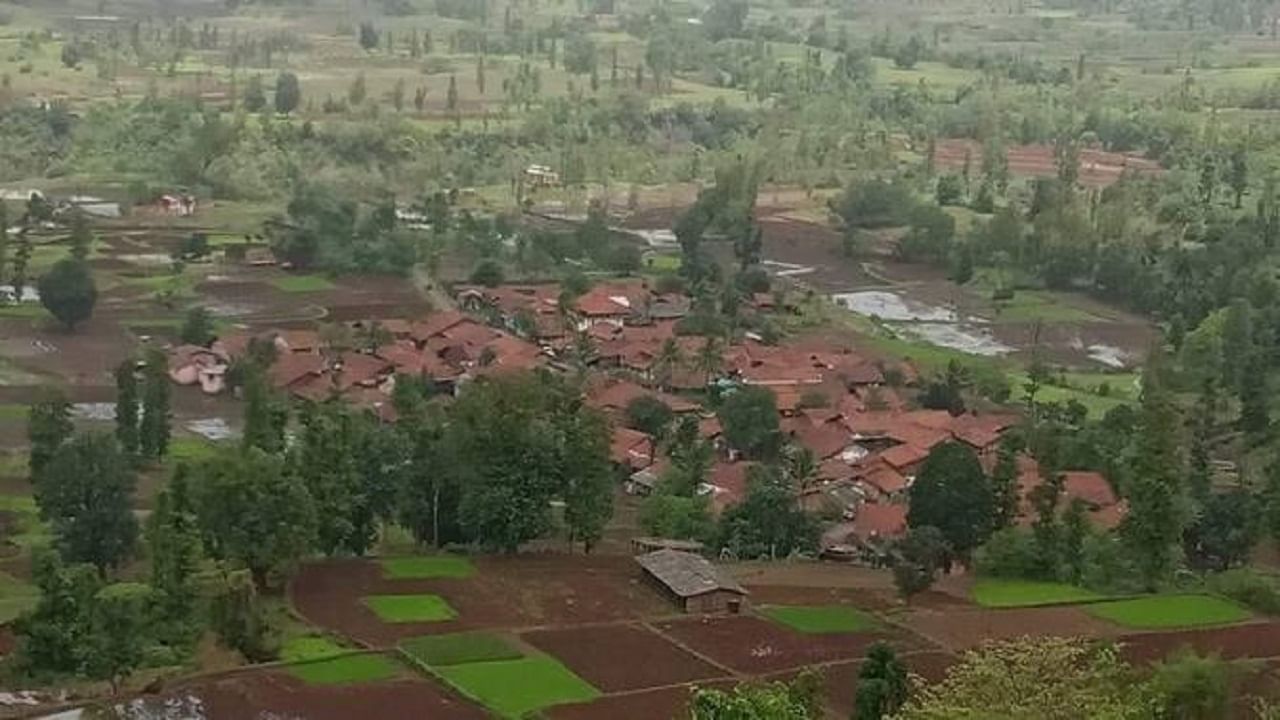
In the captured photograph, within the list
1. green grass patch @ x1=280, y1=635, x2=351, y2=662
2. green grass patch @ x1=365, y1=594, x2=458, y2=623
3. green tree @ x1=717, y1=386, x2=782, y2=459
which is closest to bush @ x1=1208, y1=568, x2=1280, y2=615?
green tree @ x1=717, y1=386, x2=782, y2=459

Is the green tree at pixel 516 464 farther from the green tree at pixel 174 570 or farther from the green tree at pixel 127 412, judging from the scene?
the green tree at pixel 127 412

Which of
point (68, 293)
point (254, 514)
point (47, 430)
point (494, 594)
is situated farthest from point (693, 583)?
point (68, 293)

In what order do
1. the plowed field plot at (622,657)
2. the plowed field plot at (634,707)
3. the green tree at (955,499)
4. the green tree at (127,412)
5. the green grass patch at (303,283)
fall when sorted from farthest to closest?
the green grass patch at (303,283) < the green tree at (127,412) < the green tree at (955,499) < the plowed field plot at (622,657) < the plowed field plot at (634,707)

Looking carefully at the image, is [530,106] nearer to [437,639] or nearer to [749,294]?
[749,294]

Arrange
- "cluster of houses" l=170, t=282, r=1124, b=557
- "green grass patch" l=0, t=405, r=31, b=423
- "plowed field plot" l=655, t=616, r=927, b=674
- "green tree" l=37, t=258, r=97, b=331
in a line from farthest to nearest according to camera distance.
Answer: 1. "green tree" l=37, t=258, r=97, b=331
2. "green grass patch" l=0, t=405, r=31, b=423
3. "cluster of houses" l=170, t=282, r=1124, b=557
4. "plowed field plot" l=655, t=616, r=927, b=674

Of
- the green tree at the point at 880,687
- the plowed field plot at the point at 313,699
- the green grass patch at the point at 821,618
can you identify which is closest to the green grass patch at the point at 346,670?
the plowed field plot at the point at 313,699

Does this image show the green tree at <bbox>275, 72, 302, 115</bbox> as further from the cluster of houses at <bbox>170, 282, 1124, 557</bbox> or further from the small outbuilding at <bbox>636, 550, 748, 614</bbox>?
the small outbuilding at <bbox>636, 550, 748, 614</bbox>
